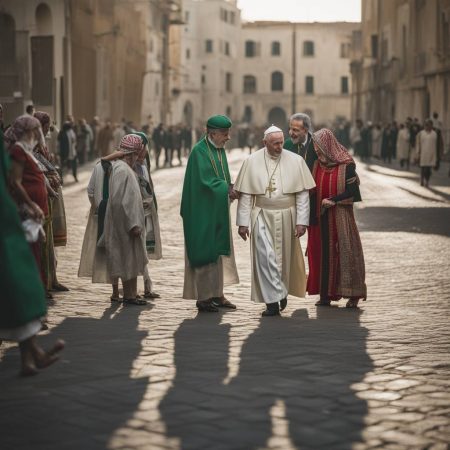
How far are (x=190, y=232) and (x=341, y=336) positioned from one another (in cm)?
196

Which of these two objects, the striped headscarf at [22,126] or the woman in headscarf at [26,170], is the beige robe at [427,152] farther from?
the striped headscarf at [22,126]

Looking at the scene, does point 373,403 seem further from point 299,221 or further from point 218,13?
point 218,13

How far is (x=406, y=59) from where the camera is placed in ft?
169

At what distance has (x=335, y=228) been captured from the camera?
1005 centimetres

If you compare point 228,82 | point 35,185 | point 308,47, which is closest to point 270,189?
point 35,185

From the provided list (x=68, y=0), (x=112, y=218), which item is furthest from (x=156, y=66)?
(x=112, y=218)

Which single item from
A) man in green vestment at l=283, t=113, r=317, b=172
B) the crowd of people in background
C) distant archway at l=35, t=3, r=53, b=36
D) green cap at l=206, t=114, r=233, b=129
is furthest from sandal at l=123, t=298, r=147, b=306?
distant archway at l=35, t=3, r=53, b=36

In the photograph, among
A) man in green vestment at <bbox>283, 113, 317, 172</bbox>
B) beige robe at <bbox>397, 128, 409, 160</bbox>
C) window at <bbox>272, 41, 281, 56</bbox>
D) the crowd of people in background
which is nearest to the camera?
man in green vestment at <bbox>283, 113, 317, 172</bbox>

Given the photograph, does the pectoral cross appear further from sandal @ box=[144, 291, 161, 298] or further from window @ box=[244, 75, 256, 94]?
window @ box=[244, 75, 256, 94]

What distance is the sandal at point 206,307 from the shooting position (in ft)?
32.0

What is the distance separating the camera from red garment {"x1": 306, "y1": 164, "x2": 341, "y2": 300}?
10023mm

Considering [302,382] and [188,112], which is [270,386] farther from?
[188,112]

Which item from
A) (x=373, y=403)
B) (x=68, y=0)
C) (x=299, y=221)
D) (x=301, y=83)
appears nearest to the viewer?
(x=373, y=403)

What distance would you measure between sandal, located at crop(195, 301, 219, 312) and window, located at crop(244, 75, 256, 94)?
96.2 m
